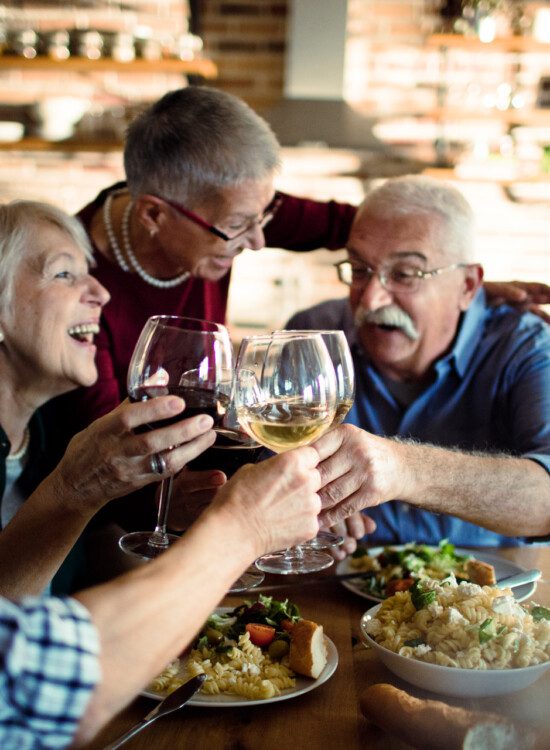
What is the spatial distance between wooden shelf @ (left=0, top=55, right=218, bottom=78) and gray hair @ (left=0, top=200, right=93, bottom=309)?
2.63 metres

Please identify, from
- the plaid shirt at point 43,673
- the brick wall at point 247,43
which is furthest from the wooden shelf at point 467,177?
the plaid shirt at point 43,673

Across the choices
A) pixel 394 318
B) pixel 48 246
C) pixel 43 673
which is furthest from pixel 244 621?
pixel 394 318

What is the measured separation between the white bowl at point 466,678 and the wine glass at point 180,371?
34cm

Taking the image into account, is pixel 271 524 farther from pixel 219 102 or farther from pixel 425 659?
pixel 219 102

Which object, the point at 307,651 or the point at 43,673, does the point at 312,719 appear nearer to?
the point at 307,651

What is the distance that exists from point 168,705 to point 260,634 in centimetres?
21

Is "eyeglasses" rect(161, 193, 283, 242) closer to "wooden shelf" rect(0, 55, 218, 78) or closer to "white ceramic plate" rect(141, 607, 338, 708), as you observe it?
"white ceramic plate" rect(141, 607, 338, 708)

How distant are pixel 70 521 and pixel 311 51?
3501 mm

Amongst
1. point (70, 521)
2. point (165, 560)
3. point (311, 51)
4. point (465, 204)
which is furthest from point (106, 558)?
point (311, 51)

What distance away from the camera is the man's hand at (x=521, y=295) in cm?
214

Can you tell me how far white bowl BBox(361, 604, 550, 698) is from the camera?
97cm

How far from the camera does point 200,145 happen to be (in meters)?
2.05

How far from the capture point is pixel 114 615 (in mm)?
691

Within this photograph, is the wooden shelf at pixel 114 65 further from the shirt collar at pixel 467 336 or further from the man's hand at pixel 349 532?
the man's hand at pixel 349 532
